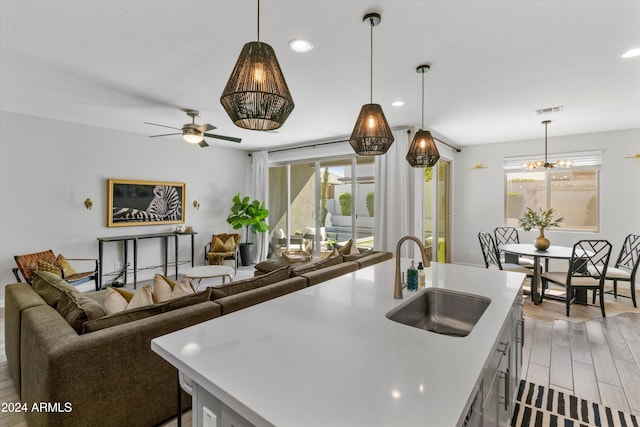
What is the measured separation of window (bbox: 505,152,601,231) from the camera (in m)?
5.25

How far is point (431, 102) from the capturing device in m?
3.64

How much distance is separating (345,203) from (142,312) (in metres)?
4.39

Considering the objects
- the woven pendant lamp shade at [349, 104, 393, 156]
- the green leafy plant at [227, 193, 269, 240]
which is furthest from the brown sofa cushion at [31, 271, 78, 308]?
the green leafy plant at [227, 193, 269, 240]

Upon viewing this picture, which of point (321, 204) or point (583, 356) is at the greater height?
point (321, 204)

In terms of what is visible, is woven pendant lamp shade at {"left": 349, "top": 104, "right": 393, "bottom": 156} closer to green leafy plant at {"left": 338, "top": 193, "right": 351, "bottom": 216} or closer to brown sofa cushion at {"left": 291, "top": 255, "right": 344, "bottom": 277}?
brown sofa cushion at {"left": 291, "top": 255, "right": 344, "bottom": 277}

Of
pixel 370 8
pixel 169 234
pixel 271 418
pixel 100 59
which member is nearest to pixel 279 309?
pixel 271 418

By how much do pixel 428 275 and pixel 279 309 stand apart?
3.96ft

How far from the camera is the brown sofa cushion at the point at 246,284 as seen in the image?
212 cm

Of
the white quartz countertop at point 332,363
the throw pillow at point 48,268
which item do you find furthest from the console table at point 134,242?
the white quartz countertop at point 332,363

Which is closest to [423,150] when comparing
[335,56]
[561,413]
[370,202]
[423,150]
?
Result: [423,150]

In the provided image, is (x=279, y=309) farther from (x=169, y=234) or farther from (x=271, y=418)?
(x=169, y=234)

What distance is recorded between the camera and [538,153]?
5.62 metres

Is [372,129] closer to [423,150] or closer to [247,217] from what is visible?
[423,150]

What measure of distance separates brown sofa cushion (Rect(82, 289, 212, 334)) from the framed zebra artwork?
13.1ft
